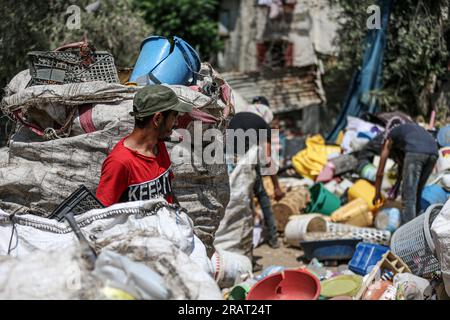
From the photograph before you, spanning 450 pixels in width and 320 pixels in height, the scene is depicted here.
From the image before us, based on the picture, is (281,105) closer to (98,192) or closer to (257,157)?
(257,157)

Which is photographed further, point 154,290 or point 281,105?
point 281,105

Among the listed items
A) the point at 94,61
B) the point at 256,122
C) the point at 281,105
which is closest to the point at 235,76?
the point at 281,105

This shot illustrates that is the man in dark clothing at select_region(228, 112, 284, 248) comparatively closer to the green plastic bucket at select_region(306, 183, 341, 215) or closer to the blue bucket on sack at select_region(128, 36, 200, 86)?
the green plastic bucket at select_region(306, 183, 341, 215)

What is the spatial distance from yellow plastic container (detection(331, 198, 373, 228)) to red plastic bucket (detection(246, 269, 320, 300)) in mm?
3084

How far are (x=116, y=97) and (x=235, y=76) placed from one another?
8305mm

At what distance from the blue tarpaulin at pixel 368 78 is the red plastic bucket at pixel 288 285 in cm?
632

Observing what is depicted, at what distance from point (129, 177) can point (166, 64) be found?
138cm

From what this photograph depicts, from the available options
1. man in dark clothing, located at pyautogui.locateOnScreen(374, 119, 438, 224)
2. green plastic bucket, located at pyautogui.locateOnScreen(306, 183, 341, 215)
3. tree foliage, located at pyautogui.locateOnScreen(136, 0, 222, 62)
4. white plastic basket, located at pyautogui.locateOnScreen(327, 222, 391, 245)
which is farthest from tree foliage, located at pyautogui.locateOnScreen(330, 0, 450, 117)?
tree foliage, located at pyautogui.locateOnScreen(136, 0, 222, 62)

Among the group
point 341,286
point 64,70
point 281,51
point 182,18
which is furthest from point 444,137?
point 182,18

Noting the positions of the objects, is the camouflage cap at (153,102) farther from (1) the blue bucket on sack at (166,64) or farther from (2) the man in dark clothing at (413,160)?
(2) the man in dark clothing at (413,160)

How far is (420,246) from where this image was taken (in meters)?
4.97

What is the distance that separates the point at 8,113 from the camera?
407 centimetres

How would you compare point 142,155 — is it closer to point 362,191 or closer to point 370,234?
point 370,234
